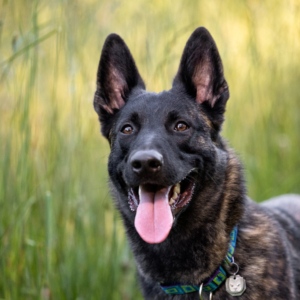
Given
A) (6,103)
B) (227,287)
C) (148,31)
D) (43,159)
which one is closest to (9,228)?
(43,159)

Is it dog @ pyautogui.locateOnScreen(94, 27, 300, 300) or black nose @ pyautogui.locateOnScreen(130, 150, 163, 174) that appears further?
dog @ pyautogui.locateOnScreen(94, 27, 300, 300)

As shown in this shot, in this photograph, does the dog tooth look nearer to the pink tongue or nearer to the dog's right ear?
the pink tongue

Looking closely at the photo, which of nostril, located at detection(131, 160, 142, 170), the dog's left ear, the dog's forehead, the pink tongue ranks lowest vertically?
the pink tongue

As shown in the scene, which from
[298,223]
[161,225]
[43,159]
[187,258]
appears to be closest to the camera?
[161,225]

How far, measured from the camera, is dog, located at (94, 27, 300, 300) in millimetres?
2129

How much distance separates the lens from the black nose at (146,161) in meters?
1.98

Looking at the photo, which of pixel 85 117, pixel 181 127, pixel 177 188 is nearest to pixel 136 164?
pixel 177 188

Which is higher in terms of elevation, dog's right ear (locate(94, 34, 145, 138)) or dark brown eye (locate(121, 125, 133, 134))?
dog's right ear (locate(94, 34, 145, 138))

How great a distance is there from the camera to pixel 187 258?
7.52ft

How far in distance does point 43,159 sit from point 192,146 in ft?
5.03

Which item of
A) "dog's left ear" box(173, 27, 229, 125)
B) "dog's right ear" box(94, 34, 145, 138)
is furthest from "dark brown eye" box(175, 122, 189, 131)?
"dog's right ear" box(94, 34, 145, 138)

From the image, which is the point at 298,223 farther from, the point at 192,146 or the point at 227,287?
the point at 192,146

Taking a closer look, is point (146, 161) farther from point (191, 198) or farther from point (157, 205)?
point (191, 198)

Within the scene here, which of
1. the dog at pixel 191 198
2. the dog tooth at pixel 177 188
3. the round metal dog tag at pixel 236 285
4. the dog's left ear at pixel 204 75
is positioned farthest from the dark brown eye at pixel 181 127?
the round metal dog tag at pixel 236 285
